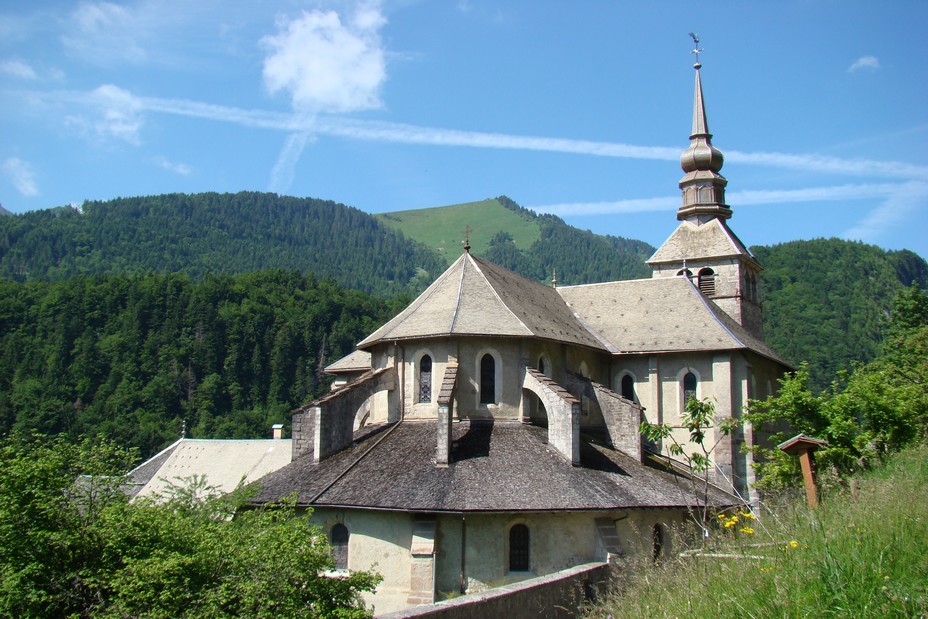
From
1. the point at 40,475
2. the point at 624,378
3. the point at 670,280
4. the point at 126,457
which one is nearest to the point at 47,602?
the point at 40,475

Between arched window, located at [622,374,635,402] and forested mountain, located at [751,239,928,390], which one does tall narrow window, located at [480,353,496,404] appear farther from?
forested mountain, located at [751,239,928,390]

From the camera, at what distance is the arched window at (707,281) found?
4053cm

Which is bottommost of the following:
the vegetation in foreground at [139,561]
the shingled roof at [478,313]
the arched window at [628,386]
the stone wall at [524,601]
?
the stone wall at [524,601]

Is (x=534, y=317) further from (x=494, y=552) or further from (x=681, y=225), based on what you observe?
(x=681, y=225)

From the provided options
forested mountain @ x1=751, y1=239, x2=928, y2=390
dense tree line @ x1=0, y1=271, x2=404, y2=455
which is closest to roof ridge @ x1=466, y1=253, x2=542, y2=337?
dense tree line @ x1=0, y1=271, x2=404, y2=455

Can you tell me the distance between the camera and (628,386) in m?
34.0

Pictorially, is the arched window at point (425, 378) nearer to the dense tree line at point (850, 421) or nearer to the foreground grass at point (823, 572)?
the dense tree line at point (850, 421)

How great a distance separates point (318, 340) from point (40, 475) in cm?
8405

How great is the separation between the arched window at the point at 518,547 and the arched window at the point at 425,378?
20.7ft

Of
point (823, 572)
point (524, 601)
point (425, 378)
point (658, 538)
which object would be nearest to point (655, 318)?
point (425, 378)

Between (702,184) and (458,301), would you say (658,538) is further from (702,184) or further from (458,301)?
(702,184)

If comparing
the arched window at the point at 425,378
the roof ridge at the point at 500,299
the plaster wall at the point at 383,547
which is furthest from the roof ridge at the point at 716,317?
the plaster wall at the point at 383,547

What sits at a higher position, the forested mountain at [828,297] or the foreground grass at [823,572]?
the forested mountain at [828,297]

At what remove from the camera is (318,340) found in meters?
96.8
